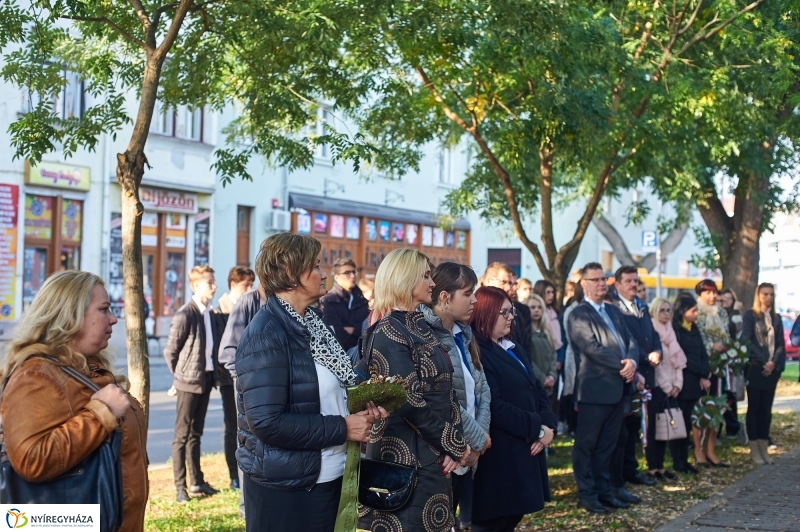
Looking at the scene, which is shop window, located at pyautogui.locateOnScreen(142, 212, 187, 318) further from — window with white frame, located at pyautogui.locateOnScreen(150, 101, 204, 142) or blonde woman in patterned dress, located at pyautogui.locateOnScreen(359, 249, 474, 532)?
blonde woman in patterned dress, located at pyautogui.locateOnScreen(359, 249, 474, 532)

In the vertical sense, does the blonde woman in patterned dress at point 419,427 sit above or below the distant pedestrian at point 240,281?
below

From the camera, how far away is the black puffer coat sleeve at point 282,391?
4.28 m

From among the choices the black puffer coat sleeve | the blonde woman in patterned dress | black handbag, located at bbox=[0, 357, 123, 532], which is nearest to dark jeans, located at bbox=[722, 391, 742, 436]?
the blonde woman in patterned dress

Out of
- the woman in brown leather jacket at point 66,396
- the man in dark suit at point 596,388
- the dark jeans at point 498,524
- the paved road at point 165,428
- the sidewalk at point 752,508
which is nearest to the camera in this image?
the woman in brown leather jacket at point 66,396

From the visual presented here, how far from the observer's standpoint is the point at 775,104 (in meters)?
13.2

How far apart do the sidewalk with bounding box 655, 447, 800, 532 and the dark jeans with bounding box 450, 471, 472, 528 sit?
78.8 inches

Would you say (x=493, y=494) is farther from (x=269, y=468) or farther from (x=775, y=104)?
(x=775, y=104)

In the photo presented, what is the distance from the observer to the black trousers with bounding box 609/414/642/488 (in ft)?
31.1

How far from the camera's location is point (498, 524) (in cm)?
653

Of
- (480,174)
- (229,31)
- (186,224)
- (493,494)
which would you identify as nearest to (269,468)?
(493,494)

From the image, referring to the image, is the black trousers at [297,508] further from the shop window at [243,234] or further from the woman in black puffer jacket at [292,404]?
the shop window at [243,234]

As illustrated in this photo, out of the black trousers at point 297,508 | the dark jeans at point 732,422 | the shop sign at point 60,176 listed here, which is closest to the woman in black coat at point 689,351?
the dark jeans at point 732,422

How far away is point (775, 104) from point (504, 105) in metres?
3.47

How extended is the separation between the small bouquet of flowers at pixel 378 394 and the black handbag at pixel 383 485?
339mm
